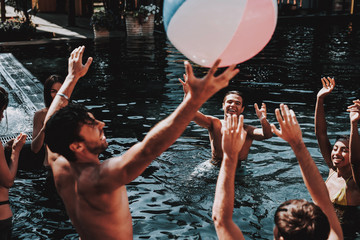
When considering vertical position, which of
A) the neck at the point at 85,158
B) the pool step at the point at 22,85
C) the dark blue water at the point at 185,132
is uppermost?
the neck at the point at 85,158

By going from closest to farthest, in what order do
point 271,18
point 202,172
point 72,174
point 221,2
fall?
point 72,174 → point 221,2 → point 271,18 → point 202,172

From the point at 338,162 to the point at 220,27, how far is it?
7.66 ft

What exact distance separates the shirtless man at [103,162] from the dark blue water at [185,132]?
215 centimetres

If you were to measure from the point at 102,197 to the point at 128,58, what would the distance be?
46.7ft

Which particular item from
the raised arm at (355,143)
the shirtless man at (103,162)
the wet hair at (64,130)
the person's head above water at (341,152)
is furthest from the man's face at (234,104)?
the wet hair at (64,130)

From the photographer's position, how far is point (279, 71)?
541 inches

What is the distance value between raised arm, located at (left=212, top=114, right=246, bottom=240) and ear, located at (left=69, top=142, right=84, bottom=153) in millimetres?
821

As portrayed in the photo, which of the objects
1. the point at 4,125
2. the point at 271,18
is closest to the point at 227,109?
the point at 271,18

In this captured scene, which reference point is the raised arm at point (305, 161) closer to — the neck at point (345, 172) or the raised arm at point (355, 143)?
the raised arm at point (355, 143)

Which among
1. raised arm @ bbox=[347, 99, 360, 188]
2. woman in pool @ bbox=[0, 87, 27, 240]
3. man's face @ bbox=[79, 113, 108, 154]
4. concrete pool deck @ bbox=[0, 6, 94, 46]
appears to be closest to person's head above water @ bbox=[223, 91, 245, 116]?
raised arm @ bbox=[347, 99, 360, 188]

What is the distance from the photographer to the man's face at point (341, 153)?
431 centimetres

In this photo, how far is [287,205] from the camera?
2191 mm

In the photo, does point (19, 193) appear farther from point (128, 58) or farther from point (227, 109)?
point (128, 58)

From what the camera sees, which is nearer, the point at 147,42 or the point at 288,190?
the point at 288,190
